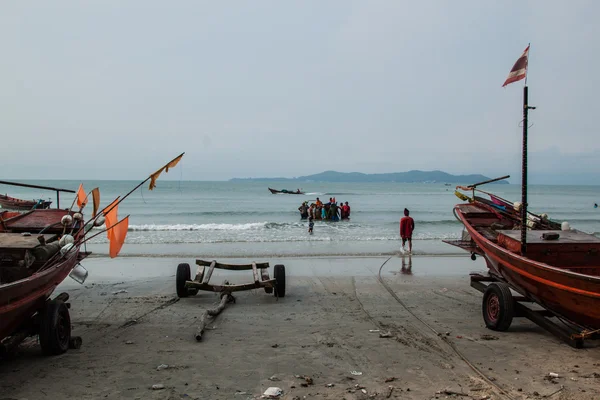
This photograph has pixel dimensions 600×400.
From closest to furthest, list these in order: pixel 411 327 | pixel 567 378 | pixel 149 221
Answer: pixel 567 378 → pixel 411 327 → pixel 149 221

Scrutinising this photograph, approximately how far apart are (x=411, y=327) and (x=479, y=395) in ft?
9.08

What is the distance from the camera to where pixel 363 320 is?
8.62m

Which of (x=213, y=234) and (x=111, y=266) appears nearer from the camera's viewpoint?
(x=111, y=266)

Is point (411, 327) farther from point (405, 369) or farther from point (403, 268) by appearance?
point (403, 268)

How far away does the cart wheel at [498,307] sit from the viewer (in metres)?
7.64

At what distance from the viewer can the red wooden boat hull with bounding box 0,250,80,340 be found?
5406 mm

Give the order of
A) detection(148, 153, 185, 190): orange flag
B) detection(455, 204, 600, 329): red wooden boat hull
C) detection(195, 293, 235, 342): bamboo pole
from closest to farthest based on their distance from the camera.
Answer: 1. detection(455, 204, 600, 329): red wooden boat hull
2. detection(195, 293, 235, 342): bamboo pole
3. detection(148, 153, 185, 190): orange flag

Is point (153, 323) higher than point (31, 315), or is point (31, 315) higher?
point (31, 315)

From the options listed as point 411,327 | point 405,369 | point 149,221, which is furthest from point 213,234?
point 405,369

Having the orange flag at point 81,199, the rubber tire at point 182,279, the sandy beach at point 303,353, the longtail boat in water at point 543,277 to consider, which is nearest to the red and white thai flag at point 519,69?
the longtail boat in water at point 543,277

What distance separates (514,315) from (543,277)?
1.26 metres

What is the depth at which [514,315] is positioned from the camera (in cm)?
777

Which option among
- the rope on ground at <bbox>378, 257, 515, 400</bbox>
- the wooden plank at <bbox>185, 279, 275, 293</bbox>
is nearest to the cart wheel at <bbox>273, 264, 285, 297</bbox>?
the wooden plank at <bbox>185, 279, 275, 293</bbox>

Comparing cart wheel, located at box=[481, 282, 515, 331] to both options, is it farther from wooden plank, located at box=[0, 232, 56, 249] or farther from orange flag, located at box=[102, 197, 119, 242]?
wooden plank, located at box=[0, 232, 56, 249]
